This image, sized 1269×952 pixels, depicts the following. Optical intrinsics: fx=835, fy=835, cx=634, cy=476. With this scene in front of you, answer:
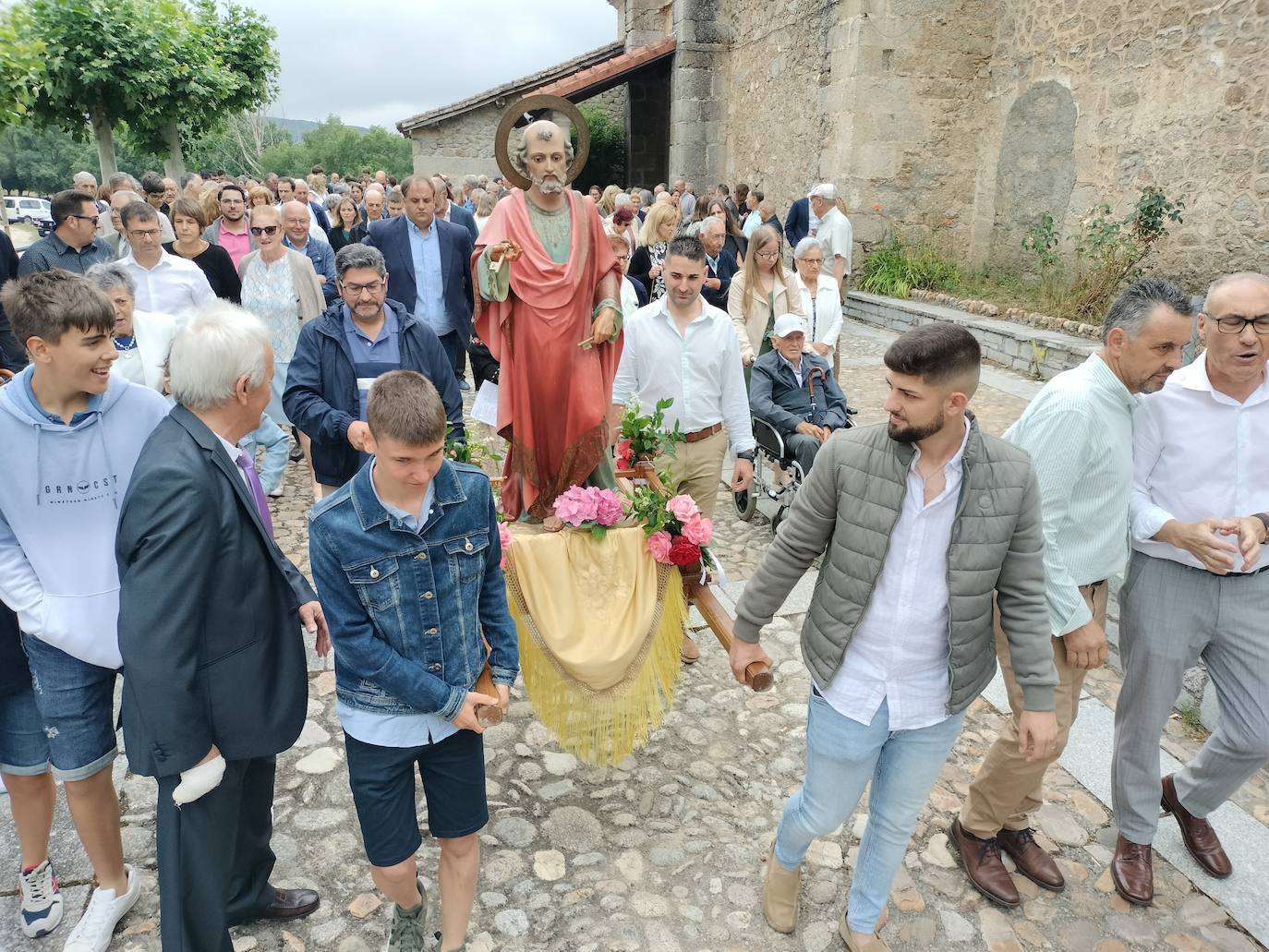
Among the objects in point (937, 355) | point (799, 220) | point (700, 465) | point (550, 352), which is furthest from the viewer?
point (799, 220)

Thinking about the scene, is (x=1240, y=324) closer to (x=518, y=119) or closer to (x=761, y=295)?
(x=518, y=119)

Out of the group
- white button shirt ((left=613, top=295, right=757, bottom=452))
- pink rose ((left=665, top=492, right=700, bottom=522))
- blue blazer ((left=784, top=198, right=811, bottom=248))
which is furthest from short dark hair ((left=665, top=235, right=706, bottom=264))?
blue blazer ((left=784, top=198, right=811, bottom=248))

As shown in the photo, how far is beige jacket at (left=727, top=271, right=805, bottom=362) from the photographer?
20.7 feet

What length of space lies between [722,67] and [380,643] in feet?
63.0

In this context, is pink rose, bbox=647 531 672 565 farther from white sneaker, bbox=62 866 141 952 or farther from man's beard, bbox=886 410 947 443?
white sneaker, bbox=62 866 141 952

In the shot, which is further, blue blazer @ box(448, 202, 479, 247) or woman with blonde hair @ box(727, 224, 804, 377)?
blue blazer @ box(448, 202, 479, 247)

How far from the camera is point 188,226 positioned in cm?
584

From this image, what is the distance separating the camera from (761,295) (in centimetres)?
637

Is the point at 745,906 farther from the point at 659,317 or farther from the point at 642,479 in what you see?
the point at 659,317

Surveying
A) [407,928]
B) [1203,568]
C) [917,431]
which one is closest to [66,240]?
[407,928]

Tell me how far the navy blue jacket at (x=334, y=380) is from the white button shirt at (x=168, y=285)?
160 centimetres

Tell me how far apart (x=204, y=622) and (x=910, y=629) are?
1864 mm

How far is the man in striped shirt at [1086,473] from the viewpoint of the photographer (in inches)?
103

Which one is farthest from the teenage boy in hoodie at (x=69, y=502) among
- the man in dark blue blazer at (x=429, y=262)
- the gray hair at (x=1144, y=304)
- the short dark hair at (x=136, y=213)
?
the man in dark blue blazer at (x=429, y=262)
